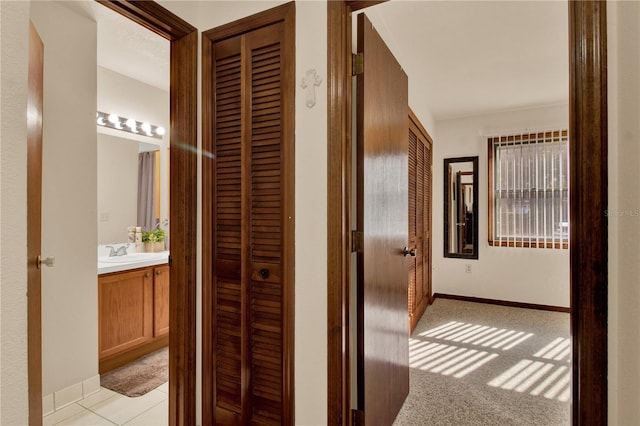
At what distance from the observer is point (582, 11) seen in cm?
104

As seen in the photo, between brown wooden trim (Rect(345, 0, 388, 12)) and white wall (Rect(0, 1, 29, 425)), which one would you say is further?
brown wooden trim (Rect(345, 0, 388, 12))

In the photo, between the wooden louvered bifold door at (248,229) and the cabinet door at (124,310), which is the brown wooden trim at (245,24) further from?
the cabinet door at (124,310)

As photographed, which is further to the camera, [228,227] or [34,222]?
[228,227]

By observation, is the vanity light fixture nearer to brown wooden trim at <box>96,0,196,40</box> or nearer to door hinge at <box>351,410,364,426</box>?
brown wooden trim at <box>96,0,196,40</box>

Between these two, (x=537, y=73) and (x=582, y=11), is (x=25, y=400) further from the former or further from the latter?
(x=537, y=73)

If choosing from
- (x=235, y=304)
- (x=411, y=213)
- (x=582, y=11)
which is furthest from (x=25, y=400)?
(x=411, y=213)

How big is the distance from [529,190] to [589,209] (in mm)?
3673

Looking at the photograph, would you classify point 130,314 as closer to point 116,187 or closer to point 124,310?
point 124,310

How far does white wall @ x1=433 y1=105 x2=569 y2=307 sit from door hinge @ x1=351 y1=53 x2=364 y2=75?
137 inches

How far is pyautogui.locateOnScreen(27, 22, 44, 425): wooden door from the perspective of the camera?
141cm

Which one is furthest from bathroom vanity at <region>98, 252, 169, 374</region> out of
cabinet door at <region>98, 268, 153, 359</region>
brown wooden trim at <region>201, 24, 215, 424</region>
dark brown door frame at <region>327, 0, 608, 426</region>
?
dark brown door frame at <region>327, 0, 608, 426</region>

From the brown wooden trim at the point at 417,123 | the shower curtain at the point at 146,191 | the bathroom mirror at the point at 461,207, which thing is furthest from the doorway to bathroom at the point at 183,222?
the bathroom mirror at the point at 461,207

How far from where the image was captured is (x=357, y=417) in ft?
4.94

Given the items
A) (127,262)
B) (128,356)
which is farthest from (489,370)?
(127,262)
